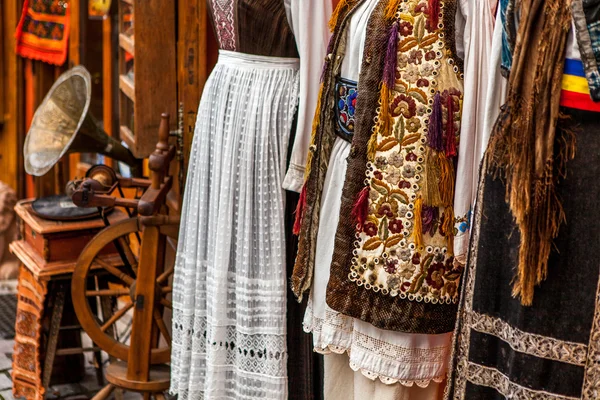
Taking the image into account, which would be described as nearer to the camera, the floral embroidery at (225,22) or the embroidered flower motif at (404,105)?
the embroidered flower motif at (404,105)

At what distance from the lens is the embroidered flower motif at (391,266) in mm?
2762

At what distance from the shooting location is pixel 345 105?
9.71 feet

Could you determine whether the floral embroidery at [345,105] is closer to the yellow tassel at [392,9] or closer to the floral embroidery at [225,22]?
the yellow tassel at [392,9]

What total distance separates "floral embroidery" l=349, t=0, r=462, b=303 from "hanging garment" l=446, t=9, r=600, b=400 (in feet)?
0.96

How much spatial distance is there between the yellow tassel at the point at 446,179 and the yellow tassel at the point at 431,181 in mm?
11

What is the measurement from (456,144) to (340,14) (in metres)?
0.59

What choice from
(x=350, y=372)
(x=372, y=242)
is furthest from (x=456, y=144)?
(x=350, y=372)

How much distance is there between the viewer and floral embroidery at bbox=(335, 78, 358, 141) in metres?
2.94

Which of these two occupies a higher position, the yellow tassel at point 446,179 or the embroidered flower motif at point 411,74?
the embroidered flower motif at point 411,74

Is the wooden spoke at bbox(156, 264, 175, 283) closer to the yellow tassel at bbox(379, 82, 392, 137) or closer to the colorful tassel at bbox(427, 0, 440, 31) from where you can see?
the yellow tassel at bbox(379, 82, 392, 137)

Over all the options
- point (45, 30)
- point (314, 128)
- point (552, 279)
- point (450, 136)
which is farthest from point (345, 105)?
point (45, 30)

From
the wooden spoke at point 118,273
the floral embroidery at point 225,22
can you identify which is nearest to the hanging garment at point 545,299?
the floral embroidery at point 225,22

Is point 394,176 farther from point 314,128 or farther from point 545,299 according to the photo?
point 545,299

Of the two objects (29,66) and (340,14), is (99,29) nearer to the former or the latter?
(29,66)
